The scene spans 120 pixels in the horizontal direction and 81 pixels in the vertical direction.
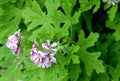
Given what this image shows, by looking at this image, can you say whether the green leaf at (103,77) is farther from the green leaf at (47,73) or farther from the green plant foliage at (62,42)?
the green leaf at (47,73)

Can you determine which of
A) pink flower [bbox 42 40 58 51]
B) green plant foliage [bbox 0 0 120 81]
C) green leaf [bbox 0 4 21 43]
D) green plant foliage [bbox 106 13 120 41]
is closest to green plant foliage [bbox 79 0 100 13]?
green plant foliage [bbox 0 0 120 81]

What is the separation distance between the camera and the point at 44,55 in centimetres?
254

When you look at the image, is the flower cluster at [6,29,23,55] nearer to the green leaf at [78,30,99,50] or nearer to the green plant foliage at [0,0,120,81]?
the green plant foliage at [0,0,120,81]

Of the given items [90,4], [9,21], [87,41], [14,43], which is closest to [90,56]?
[87,41]

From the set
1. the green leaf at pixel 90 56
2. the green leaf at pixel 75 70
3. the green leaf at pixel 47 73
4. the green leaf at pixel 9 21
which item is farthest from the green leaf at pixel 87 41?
the green leaf at pixel 9 21

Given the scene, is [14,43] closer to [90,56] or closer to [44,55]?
[44,55]

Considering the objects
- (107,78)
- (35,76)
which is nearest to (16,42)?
(35,76)

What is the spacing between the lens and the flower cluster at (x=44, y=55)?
100 inches

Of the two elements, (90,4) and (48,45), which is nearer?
(48,45)

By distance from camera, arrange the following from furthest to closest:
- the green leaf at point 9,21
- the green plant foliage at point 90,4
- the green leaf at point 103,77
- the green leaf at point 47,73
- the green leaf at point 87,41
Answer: the green leaf at point 9,21 < the green leaf at point 103,77 < the green plant foliage at point 90,4 < the green leaf at point 87,41 < the green leaf at point 47,73

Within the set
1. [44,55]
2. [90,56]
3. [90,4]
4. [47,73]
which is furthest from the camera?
[90,4]

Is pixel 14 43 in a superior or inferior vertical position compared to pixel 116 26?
inferior

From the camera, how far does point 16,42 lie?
2.89 meters

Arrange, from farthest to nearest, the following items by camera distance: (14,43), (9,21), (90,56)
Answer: (9,21)
(90,56)
(14,43)
